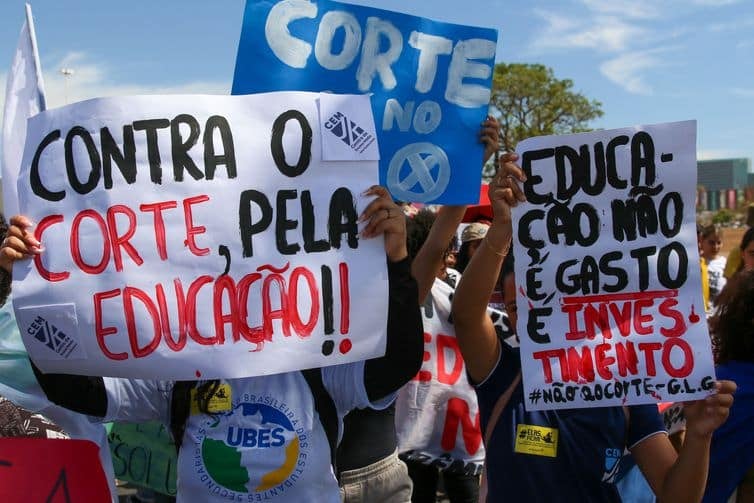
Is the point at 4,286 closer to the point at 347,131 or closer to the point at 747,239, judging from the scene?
the point at 347,131

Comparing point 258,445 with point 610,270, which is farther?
point 610,270

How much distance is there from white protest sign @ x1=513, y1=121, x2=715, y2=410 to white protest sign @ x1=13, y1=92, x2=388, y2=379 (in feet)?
1.59

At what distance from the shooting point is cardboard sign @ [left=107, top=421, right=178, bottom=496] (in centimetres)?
294

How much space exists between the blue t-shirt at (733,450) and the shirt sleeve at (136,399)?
1.68m

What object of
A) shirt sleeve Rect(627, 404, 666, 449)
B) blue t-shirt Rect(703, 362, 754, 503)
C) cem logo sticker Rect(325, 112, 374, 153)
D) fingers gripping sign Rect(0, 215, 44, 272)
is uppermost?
cem logo sticker Rect(325, 112, 374, 153)

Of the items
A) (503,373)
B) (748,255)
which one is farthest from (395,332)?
(748,255)

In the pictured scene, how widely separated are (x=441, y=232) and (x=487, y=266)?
1.81 ft

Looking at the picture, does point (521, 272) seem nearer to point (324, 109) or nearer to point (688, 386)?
point (688, 386)

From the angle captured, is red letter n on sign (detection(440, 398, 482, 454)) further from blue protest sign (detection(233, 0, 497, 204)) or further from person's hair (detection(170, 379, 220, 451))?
person's hair (detection(170, 379, 220, 451))

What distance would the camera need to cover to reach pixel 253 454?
76.4 inches

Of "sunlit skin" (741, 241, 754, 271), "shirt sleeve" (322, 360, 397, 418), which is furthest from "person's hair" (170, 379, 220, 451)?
"sunlit skin" (741, 241, 754, 271)

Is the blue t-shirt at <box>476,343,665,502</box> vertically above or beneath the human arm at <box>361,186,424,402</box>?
beneath

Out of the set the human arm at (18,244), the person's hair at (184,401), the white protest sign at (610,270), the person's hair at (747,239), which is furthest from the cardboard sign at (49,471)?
the person's hair at (747,239)

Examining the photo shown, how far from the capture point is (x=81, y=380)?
1996mm
